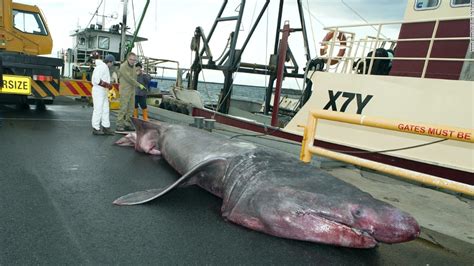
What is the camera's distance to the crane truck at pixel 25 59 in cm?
873

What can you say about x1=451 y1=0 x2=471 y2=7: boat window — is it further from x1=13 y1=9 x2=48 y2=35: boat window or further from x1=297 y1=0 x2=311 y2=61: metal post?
x1=13 y1=9 x2=48 y2=35: boat window

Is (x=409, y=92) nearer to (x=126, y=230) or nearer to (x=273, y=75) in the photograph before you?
(x=126, y=230)

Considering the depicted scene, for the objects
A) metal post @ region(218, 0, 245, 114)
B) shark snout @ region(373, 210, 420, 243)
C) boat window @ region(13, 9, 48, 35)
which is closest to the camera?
shark snout @ region(373, 210, 420, 243)

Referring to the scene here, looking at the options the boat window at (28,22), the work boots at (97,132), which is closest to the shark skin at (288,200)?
the work boots at (97,132)

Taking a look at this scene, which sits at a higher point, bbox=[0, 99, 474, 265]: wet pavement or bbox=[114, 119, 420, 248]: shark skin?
bbox=[114, 119, 420, 248]: shark skin

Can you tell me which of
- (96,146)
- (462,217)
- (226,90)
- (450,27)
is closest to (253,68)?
(226,90)

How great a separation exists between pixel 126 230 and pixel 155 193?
2.32 feet

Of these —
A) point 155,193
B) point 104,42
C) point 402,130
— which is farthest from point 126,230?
point 104,42

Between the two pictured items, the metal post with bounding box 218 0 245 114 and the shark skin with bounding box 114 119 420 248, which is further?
the metal post with bounding box 218 0 245 114

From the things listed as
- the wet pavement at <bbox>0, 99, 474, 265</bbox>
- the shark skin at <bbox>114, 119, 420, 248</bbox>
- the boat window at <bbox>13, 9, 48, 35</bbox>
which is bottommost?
the wet pavement at <bbox>0, 99, 474, 265</bbox>

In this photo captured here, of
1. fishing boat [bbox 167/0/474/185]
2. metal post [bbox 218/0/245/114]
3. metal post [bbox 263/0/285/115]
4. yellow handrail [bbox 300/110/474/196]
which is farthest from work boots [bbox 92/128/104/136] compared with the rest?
metal post [bbox 263/0/285/115]

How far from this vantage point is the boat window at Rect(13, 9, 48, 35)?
10.3 meters

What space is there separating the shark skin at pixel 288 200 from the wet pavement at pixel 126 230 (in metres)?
0.14

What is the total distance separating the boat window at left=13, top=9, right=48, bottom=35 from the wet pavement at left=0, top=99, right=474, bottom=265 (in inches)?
282
